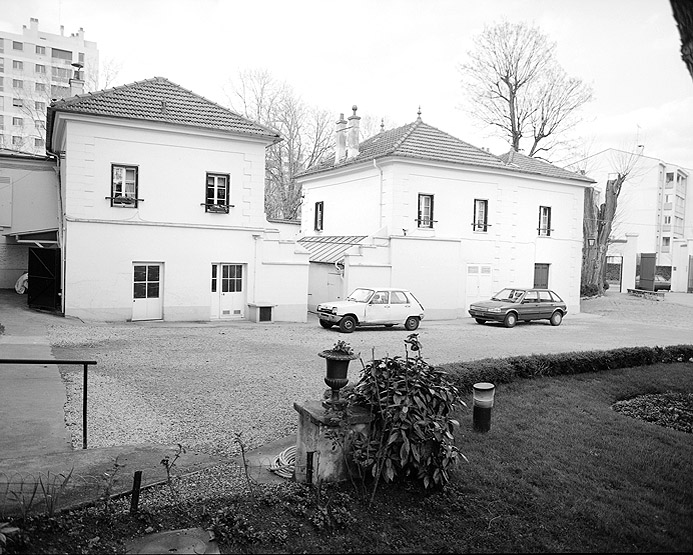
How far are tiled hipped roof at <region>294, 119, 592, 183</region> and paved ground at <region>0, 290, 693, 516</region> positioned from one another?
23.2 ft

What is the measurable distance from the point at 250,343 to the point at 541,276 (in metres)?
18.1

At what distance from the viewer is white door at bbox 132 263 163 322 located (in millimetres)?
19641

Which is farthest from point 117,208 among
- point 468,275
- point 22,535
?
point 22,535

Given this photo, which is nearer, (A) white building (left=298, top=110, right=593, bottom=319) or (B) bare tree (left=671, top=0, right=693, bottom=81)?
(B) bare tree (left=671, top=0, right=693, bottom=81)

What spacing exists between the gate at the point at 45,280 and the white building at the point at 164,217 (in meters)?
0.06

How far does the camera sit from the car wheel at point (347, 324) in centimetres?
1991

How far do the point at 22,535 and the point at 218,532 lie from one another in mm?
1333

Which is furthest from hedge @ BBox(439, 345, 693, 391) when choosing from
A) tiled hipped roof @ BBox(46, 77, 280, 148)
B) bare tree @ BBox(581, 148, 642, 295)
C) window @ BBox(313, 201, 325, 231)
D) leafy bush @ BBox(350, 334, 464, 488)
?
bare tree @ BBox(581, 148, 642, 295)

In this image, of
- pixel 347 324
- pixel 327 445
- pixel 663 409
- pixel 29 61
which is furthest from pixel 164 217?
pixel 29 61

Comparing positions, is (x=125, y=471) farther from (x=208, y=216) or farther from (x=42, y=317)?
(x=208, y=216)

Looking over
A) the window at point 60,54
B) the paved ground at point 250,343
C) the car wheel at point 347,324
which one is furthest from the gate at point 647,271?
the window at point 60,54

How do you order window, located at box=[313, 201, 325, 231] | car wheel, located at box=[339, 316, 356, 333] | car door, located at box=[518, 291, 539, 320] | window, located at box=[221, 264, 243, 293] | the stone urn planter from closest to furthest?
1. the stone urn planter
2. car wheel, located at box=[339, 316, 356, 333]
3. window, located at box=[221, 264, 243, 293]
4. car door, located at box=[518, 291, 539, 320]
5. window, located at box=[313, 201, 325, 231]

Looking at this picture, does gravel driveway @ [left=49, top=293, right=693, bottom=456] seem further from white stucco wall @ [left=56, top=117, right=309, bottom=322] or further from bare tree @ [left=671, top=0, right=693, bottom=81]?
bare tree @ [left=671, top=0, right=693, bottom=81]

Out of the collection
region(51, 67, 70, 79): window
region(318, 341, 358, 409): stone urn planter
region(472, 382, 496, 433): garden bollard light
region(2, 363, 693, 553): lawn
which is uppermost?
region(51, 67, 70, 79): window
